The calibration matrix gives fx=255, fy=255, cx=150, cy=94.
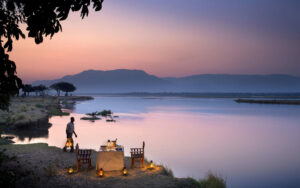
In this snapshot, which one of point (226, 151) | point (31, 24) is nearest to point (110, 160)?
point (31, 24)

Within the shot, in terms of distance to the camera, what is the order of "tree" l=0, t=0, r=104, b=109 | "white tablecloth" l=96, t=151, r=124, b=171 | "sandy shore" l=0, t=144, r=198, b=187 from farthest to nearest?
"white tablecloth" l=96, t=151, r=124, b=171 → "sandy shore" l=0, t=144, r=198, b=187 → "tree" l=0, t=0, r=104, b=109

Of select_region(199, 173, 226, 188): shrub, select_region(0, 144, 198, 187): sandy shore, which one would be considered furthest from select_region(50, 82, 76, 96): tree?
select_region(199, 173, 226, 188): shrub

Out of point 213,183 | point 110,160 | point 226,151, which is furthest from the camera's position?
point 226,151

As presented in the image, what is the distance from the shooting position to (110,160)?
32.9 ft

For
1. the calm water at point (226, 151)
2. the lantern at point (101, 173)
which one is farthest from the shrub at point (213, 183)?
the lantern at point (101, 173)

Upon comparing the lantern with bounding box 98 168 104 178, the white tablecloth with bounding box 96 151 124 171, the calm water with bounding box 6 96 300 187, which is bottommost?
the calm water with bounding box 6 96 300 187

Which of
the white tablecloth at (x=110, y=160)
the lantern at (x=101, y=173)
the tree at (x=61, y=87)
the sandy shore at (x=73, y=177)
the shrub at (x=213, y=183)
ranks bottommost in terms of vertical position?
the shrub at (x=213, y=183)

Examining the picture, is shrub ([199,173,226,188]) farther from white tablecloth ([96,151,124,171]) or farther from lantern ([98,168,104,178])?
lantern ([98,168,104,178])

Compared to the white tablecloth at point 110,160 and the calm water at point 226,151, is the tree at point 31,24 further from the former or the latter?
the calm water at point 226,151

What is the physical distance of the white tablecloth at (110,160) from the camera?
9.92m

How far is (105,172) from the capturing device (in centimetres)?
989

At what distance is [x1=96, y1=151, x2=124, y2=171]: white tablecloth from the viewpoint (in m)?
9.92

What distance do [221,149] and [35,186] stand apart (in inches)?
617

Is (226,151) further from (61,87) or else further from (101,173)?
(61,87)
